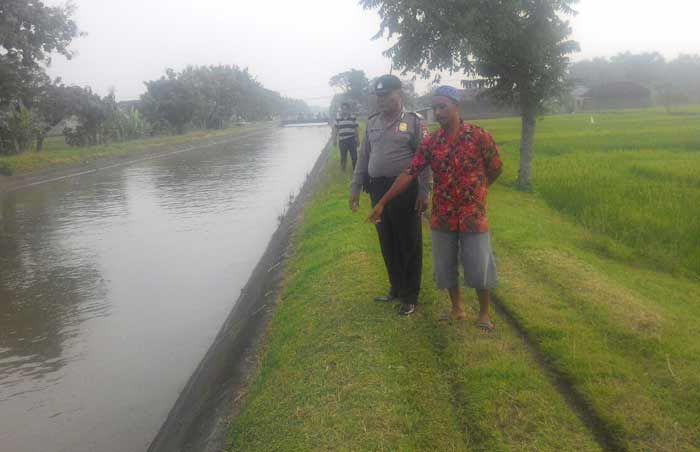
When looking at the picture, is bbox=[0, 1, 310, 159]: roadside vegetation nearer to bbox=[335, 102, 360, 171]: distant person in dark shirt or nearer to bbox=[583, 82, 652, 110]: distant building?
bbox=[335, 102, 360, 171]: distant person in dark shirt

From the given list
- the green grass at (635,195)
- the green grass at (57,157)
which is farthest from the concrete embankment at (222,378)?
the green grass at (57,157)

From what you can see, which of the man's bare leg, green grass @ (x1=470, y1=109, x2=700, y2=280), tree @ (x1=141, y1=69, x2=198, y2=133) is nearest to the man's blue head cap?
the man's bare leg

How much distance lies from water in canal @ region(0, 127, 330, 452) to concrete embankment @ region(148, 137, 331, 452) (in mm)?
212

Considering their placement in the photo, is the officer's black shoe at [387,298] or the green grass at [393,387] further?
the officer's black shoe at [387,298]

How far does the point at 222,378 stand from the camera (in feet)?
14.2

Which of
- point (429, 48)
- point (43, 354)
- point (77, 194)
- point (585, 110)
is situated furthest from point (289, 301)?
point (585, 110)

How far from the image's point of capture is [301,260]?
678 centimetres

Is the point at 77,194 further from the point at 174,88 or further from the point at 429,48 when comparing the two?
the point at 174,88

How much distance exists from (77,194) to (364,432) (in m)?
15.7

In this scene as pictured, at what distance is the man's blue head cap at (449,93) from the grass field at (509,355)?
161 centimetres

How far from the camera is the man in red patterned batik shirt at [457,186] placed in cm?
362

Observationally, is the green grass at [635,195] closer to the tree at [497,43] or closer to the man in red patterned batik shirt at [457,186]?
the tree at [497,43]

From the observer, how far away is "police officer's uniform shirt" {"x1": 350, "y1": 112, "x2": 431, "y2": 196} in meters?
4.03

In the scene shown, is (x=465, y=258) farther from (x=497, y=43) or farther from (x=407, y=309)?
(x=497, y=43)
